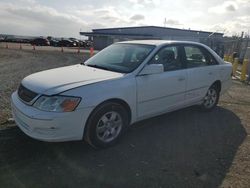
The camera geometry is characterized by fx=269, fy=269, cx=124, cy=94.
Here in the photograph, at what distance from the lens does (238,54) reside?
21.0 meters

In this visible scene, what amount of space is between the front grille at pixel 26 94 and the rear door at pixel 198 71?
3.00 m

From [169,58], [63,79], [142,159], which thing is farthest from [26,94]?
[169,58]

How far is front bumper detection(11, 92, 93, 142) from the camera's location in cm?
356

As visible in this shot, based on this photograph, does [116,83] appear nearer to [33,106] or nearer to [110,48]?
[33,106]

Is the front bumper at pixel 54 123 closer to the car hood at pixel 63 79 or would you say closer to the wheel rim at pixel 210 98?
the car hood at pixel 63 79

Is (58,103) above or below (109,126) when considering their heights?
above

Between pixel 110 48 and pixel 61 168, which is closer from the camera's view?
pixel 61 168

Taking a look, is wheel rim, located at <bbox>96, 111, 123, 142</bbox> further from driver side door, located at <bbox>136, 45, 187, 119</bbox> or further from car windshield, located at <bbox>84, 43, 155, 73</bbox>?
car windshield, located at <bbox>84, 43, 155, 73</bbox>

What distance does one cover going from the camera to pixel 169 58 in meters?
5.09

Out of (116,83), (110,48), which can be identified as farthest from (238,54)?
(116,83)

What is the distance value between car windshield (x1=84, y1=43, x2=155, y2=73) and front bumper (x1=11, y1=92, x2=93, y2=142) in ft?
3.92

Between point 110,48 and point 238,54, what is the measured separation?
18.1 m

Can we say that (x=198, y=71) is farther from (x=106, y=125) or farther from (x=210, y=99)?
(x=106, y=125)

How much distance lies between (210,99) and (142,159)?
3.09m
